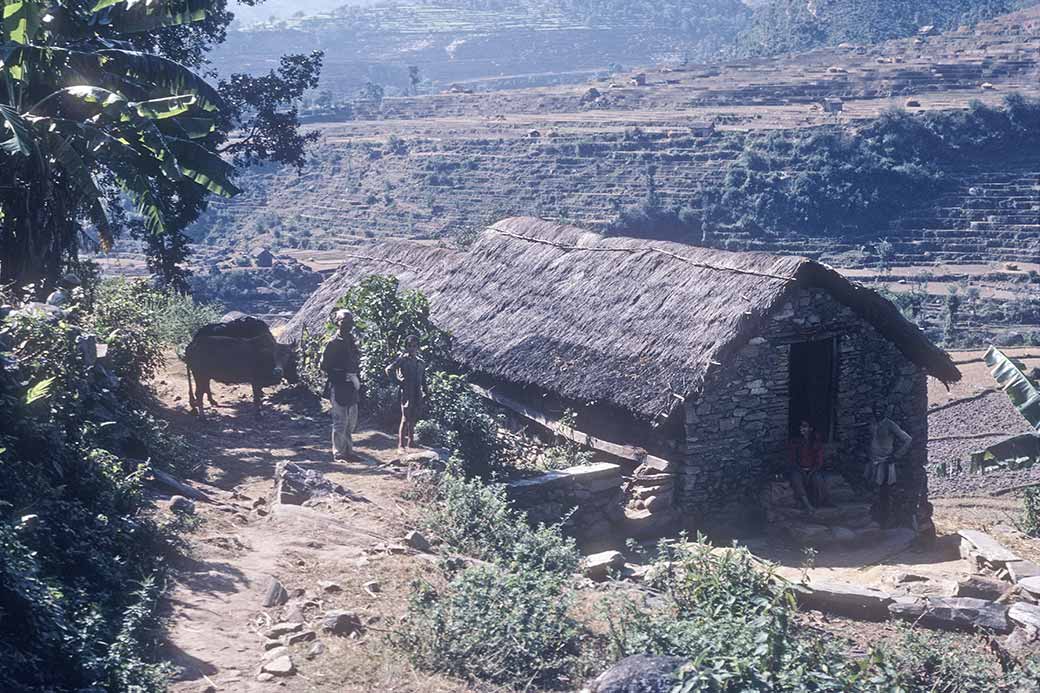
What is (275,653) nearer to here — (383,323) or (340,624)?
(340,624)

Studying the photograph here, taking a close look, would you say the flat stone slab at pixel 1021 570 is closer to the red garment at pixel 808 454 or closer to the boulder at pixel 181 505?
the red garment at pixel 808 454

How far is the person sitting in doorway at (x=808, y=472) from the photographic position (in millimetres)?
12508

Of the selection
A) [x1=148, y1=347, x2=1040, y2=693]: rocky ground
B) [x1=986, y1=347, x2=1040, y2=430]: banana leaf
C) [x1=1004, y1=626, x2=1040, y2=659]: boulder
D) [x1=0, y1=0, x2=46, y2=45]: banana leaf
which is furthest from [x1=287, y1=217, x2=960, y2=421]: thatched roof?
[x1=0, y1=0, x2=46, y2=45]: banana leaf

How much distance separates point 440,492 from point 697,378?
3174 millimetres

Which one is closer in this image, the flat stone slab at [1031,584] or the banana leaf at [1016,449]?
the flat stone slab at [1031,584]

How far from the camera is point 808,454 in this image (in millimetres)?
12555

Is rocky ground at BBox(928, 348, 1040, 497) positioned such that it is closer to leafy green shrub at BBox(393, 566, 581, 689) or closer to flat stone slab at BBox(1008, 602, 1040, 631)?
flat stone slab at BBox(1008, 602, 1040, 631)

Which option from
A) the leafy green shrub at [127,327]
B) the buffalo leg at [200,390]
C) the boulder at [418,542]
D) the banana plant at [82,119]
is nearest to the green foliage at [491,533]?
the boulder at [418,542]

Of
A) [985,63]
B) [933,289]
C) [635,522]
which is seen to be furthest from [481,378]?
[985,63]

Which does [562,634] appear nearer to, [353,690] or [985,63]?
[353,690]

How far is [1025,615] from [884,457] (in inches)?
154

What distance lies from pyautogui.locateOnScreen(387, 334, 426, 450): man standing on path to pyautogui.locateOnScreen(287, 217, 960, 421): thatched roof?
77.6 inches

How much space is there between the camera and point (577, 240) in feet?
52.9

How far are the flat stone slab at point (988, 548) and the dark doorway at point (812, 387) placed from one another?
1.90 meters
